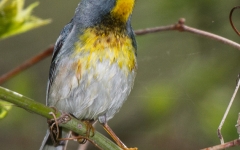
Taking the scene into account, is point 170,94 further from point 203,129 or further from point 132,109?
point 132,109

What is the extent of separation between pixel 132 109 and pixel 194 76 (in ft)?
5.46

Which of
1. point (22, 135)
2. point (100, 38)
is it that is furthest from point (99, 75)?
point (22, 135)

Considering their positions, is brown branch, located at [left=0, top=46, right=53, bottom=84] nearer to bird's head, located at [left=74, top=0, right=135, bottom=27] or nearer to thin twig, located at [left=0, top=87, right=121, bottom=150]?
bird's head, located at [left=74, top=0, right=135, bottom=27]

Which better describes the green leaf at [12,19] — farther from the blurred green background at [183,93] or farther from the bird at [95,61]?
the blurred green background at [183,93]

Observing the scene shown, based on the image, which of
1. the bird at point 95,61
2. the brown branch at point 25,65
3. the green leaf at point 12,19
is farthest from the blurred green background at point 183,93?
the green leaf at point 12,19

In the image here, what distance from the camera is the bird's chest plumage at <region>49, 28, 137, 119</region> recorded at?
7.58 ft

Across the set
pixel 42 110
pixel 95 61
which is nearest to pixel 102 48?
pixel 95 61

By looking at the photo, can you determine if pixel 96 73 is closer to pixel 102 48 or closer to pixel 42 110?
pixel 102 48

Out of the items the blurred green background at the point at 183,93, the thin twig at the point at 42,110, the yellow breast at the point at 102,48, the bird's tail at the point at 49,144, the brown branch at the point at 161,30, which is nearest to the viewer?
the thin twig at the point at 42,110

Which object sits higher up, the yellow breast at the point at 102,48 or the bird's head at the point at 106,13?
the bird's head at the point at 106,13

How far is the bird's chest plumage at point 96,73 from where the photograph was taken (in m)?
2.31

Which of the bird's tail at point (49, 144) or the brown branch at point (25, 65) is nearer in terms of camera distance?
the brown branch at point (25, 65)

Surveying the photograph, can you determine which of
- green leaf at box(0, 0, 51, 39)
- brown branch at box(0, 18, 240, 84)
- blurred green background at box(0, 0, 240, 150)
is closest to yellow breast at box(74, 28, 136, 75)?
brown branch at box(0, 18, 240, 84)

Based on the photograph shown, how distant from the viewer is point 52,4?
18.4ft
